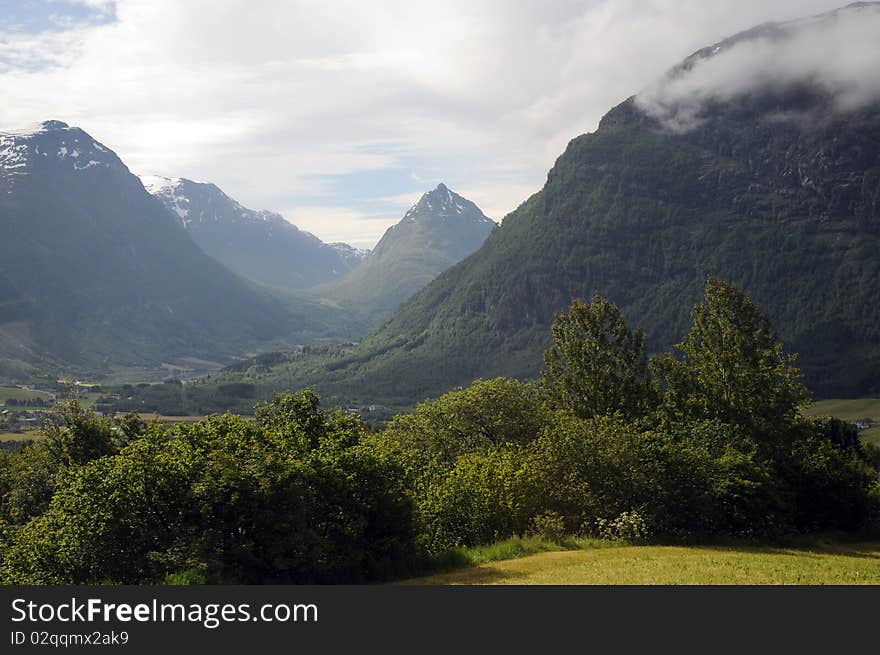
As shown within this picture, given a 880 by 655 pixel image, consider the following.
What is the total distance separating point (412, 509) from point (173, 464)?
41.6 ft

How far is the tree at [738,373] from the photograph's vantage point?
5178 centimetres

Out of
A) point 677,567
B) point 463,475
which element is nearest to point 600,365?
point 463,475

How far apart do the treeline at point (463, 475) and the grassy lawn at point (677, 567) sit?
11.1ft

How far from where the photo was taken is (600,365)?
61750 mm

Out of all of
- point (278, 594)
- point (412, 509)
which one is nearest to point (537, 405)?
point (412, 509)

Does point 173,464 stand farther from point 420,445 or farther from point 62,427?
point 420,445

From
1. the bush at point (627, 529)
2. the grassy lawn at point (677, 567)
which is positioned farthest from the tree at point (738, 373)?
the bush at point (627, 529)

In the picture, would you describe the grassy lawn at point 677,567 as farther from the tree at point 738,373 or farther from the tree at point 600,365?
the tree at point 600,365

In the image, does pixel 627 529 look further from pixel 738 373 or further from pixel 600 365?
pixel 600 365

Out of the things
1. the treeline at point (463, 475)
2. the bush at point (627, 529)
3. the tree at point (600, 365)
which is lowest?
the bush at point (627, 529)

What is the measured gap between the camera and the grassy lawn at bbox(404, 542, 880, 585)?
29.7 m

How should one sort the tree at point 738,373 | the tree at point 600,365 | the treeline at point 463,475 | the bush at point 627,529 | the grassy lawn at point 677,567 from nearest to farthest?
the grassy lawn at point 677,567 < the treeline at point 463,475 < the bush at point 627,529 < the tree at point 738,373 < the tree at point 600,365

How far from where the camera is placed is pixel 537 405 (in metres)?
67.8

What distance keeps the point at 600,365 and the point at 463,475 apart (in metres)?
20.3
